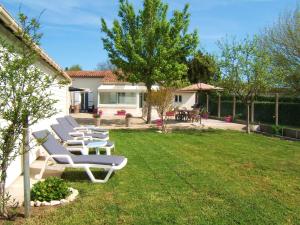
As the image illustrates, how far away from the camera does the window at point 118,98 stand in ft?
129

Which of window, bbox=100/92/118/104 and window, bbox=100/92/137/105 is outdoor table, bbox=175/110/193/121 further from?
window, bbox=100/92/118/104

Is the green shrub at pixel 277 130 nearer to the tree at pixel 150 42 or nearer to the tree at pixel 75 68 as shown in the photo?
the tree at pixel 150 42

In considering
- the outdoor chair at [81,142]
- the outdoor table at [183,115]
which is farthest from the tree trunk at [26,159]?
the outdoor table at [183,115]

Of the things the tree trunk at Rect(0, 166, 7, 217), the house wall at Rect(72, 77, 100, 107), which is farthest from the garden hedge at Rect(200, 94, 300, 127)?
the tree trunk at Rect(0, 166, 7, 217)

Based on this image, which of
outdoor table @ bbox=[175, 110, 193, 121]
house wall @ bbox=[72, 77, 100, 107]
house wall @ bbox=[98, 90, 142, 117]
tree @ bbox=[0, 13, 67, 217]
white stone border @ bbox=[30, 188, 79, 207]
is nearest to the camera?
tree @ bbox=[0, 13, 67, 217]

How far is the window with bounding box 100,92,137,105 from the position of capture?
39.3m

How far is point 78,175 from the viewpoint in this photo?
30.1 feet

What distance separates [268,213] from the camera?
6.31m

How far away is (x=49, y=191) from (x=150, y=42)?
2019cm

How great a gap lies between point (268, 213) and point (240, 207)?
0.50m

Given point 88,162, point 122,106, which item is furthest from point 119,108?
point 88,162

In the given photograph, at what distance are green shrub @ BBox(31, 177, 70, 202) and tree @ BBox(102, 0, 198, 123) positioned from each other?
744 inches

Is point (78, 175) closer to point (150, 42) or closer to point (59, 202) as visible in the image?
point (59, 202)

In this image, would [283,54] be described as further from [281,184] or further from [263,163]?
[281,184]
